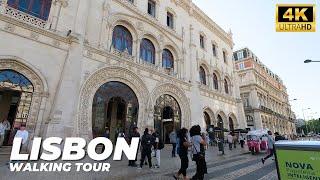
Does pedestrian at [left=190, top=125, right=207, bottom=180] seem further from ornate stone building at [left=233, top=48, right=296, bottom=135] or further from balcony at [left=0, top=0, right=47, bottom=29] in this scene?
ornate stone building at [left=233, top=48, right=296, bottom=135]

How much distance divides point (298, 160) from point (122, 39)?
15.9 meters

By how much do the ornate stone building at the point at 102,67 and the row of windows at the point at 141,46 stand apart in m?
0.09

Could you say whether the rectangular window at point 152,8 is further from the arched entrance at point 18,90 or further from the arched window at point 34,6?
the arched entrance at point 18,90

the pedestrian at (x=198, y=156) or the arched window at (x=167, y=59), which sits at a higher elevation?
the arched window at (x=167, y=59)

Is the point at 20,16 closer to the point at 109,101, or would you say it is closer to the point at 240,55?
the point at 109,101

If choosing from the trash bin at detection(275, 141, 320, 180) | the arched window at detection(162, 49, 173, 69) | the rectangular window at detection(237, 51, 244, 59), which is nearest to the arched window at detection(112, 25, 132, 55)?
the arched window at detection(162, 49, 173, 69)

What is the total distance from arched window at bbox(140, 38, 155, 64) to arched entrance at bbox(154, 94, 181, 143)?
351 cm

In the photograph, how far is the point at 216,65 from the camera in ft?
91.3

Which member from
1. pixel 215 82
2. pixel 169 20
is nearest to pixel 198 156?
pixel 169 20

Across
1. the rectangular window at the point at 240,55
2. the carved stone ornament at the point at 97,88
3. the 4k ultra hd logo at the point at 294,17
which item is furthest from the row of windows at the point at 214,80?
the rectangular window at the point at 240,55

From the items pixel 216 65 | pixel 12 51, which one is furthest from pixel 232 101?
pixel 12 51

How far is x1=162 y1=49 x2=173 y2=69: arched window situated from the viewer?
20584 millimetres

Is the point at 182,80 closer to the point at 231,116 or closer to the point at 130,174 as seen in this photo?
the point at 231,116

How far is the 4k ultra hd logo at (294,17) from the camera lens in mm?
8875
